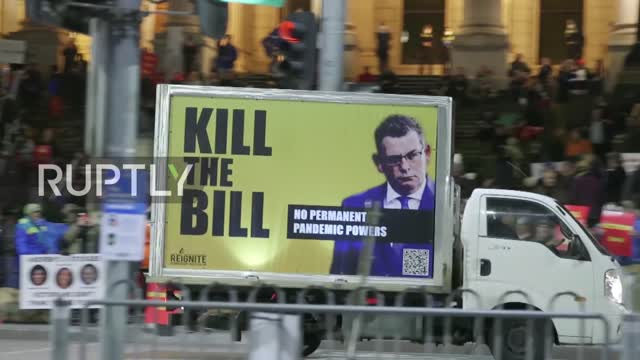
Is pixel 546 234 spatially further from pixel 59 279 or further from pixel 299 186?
pixel 59 279

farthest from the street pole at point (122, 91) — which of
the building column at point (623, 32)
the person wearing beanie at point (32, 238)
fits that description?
the building column at point (623, 32)

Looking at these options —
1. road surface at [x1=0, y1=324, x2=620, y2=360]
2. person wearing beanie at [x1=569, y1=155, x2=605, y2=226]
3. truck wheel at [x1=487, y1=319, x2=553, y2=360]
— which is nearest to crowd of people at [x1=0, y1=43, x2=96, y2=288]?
person wearing beanie at [x1=569, y1=155, x2=605, y2=226]

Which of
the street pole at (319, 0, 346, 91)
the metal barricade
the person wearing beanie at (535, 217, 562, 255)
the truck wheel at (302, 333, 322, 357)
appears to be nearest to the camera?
the metal barricade

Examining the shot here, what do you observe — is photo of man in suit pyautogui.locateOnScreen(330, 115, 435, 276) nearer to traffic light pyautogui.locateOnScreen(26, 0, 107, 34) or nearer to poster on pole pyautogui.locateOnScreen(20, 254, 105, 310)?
poster on pole pyautogui.locateOnScreen(20, 254, 105, 310)

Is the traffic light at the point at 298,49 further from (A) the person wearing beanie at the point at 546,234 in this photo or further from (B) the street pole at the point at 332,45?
(A) the person wearing beanie at the point at 546,234

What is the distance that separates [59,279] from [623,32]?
20.4 meters

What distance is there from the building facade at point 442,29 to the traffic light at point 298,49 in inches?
609

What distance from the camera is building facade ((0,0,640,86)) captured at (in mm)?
28750

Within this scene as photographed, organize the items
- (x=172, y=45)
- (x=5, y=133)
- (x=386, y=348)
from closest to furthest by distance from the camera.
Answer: (x=386, y=348)
(x=5, y=133)
(x=172, y=45)

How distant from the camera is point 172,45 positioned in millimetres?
29266

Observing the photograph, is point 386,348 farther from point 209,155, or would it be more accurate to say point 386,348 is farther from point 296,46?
point 296,46

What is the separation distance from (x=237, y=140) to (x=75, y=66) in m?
15.0

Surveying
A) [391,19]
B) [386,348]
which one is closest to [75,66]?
[391,19]

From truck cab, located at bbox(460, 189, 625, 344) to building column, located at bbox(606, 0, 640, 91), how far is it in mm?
17021
